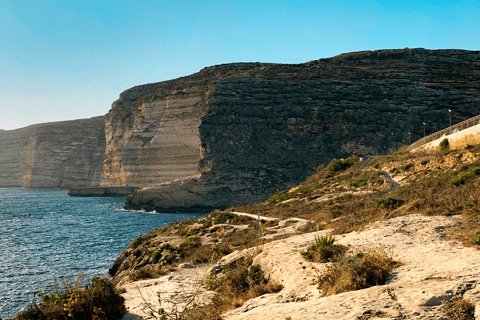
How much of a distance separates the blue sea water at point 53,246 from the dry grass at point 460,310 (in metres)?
13.9

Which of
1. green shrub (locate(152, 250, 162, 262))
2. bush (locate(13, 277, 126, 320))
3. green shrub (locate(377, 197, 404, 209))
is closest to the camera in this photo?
bush (locate(13, 277, 126, 320))

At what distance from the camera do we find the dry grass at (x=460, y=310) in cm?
521

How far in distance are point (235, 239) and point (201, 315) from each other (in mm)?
11783

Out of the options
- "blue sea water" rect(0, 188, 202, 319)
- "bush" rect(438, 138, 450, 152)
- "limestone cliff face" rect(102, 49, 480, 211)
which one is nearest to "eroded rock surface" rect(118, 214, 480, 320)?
"blue sea water" rect(0, 188, 202, 319)

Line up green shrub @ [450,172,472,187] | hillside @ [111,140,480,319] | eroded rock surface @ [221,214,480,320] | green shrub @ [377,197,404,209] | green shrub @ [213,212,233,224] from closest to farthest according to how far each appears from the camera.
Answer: eroded rock surface @ [221,214,480,320] < hillside @ [111,140,480,319] < green shrub @ [450,172,472,187] < green shrub @ [377,197,404,209] < green shrub @ [213,212,233,224]

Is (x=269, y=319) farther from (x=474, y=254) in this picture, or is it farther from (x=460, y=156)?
(x=460, y=156)

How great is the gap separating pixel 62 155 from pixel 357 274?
161 m

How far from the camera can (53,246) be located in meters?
37.4

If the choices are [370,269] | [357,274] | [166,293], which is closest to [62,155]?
[166,293]

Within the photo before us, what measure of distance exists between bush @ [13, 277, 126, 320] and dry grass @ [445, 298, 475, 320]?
7.14 m

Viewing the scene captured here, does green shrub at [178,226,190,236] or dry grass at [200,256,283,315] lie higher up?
dry grass at [200,256,283,315]

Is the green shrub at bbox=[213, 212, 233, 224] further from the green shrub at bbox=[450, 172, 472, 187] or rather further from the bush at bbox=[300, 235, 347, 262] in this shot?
the bush at bbox=[300, 235, 347, 262]

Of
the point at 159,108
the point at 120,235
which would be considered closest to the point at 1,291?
the point at 120,235

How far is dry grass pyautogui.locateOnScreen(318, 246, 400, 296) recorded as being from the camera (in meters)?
7.02
